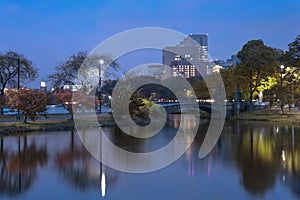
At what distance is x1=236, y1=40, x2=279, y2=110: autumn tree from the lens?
129ft

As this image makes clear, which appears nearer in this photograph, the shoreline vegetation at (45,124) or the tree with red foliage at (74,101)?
the shoreline vegetation at (45,124)

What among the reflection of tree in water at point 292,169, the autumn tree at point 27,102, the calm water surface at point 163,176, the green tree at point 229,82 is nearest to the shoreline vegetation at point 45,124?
the autumn tree at point 27,102

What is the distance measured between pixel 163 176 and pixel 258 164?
3.62 m

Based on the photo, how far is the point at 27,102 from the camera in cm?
2422

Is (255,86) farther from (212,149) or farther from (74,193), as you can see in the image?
(74,193)

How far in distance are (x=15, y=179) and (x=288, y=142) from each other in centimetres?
1326

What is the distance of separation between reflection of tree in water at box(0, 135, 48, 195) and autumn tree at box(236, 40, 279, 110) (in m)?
29.3

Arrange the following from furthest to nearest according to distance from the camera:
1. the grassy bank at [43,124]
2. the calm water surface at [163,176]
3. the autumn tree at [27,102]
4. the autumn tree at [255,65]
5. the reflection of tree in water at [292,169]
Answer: the autumn tree at [255,65] < the autumn tree at [27,102] < the grassy bank at [43,124] < the reflection of tree in water at [292,169] < the calm water surface at [163,176]

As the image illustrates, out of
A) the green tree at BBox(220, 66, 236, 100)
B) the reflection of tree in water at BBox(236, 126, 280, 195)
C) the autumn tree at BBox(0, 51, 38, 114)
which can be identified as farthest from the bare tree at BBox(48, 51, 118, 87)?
the reflection of tree in water at BBox(236, 126, 280, 195)

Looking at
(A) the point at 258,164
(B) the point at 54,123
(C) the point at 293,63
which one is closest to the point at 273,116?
(C) the point at 293,63

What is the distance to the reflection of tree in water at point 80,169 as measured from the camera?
985 cm

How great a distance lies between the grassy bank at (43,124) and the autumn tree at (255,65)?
1904cm

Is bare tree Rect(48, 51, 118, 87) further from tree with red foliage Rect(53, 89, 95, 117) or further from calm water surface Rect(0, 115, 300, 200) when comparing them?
calm water surface Rect(0, 115, 300, 200)

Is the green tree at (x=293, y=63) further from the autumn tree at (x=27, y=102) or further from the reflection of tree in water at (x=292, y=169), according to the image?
the autumn tree at (x=27, y=102)
